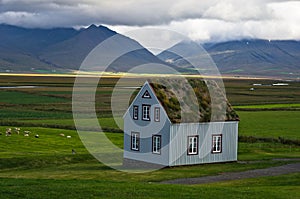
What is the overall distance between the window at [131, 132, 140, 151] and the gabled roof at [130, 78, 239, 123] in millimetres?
4155

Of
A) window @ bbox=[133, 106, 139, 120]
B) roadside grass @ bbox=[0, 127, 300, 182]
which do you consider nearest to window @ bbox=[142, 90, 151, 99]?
window @ bbox=[133, 106, 139, 120]

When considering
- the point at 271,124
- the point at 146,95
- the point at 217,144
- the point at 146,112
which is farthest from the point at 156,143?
the point at 271,124

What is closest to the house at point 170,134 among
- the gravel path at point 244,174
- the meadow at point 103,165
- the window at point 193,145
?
the window at point 193,145

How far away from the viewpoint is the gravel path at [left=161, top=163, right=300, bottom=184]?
123 feet

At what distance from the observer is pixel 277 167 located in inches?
1774

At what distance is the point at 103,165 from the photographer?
156 feet

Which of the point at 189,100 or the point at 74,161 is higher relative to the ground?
the point at 189,100

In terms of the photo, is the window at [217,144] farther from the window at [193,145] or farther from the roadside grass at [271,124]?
the roadside grass at [271,124]

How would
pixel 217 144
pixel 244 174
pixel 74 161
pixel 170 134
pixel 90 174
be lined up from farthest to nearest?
1. pixel 74 161
2. pixel 217 144
3. pixel 170 134
4. pixel 244 174
5. pixel 90 174

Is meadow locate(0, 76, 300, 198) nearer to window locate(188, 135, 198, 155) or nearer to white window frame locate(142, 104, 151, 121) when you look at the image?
window locate(188, 135, 198, 155)

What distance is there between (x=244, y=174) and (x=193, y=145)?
7.78 metres

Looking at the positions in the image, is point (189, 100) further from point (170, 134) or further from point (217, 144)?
point (170, 134)

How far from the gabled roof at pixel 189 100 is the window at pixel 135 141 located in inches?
164

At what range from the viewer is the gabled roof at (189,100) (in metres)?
48.2
